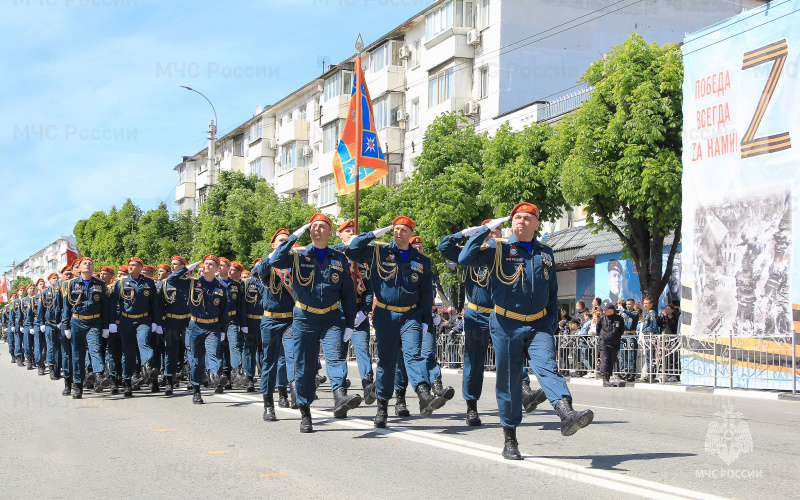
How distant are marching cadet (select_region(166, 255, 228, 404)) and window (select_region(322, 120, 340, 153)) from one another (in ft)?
119

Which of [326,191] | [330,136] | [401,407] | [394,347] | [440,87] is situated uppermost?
[440,87]

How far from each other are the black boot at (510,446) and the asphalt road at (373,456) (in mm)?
78

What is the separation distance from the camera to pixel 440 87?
136 ft

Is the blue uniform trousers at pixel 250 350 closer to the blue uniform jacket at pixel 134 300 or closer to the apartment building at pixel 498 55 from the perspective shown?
the blue uniform jacket at pixel 134 300

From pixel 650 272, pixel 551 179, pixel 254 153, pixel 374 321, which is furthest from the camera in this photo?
pixel 254 153

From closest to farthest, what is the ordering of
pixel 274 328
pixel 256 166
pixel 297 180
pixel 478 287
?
pixel 478 287
pixel 274 328
pixel 297 180
pixel 256 166

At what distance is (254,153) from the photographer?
64562mm

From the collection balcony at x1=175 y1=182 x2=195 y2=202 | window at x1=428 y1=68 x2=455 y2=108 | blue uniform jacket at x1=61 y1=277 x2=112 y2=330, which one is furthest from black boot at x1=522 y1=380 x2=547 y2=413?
balcony at x1=175 y1=182 x2=195 y2=202

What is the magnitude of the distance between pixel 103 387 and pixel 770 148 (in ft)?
42.4

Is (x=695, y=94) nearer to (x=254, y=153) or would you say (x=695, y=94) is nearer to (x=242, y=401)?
(x=242, y=401)

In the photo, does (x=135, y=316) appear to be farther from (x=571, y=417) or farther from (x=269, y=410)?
(x=571, y=417)

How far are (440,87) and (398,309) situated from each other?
32.6 metres

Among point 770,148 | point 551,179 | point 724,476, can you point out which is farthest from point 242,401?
point 551,179

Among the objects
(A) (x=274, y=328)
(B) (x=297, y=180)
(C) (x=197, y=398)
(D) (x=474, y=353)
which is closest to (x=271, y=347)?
(A) (x=274, y=328)
